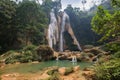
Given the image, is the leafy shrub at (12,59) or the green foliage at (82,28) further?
the green foliage at (82,28)

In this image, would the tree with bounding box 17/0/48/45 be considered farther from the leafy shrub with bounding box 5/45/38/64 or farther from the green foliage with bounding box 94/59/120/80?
the green foliage with bounding box 94/59/120/80

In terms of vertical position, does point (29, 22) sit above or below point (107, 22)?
above

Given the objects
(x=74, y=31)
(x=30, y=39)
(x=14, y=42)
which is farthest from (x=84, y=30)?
(x=14, y=42)

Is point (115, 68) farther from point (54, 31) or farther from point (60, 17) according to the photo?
point (60, 17)

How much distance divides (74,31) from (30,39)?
13.8m

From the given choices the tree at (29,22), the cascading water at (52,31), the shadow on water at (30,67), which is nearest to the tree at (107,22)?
the shadow on water at (30,67)

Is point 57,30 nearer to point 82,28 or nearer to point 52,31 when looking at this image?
point 52,31

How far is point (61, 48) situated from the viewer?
41.5m

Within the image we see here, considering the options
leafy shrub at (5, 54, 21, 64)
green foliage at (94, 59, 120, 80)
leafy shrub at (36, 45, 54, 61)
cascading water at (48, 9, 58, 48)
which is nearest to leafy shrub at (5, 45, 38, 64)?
leafy shrub at (5, 54, 21, 64)

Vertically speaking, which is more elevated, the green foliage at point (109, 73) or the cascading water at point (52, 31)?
the cascading water at point (52, 31)

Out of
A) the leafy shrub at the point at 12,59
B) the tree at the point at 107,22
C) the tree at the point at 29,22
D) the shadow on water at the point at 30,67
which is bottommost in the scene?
the shadow on water at the point at 30,67

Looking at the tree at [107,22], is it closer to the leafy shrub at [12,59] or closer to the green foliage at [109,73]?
the green foliage at [109,73]

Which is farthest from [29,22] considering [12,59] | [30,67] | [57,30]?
[30,67]

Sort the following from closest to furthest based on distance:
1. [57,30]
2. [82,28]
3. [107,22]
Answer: [107,22] < [57,30] < [82,28]
